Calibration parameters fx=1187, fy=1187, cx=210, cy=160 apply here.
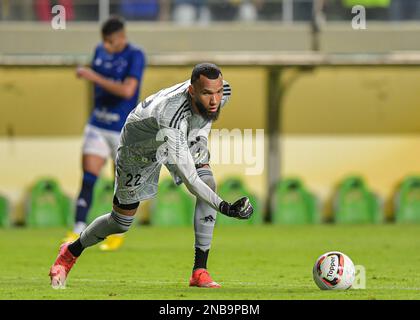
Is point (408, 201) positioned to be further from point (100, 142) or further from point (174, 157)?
→ point (174, 157)

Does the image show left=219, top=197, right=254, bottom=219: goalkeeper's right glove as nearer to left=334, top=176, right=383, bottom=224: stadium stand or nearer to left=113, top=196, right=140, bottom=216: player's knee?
left=113, top=196, right=140, bottom=216: player's knee

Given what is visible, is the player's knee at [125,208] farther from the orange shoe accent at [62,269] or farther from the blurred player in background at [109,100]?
the blurred player in background at [109,100]

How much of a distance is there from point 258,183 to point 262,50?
233 cm

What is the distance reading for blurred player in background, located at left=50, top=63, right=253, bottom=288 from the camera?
29.5 feet

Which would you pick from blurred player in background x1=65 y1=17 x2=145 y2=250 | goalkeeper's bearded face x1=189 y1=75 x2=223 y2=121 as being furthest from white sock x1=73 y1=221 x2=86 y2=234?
goalkeeper's bearded face x1=189 y1=75 x2=223 y2=121

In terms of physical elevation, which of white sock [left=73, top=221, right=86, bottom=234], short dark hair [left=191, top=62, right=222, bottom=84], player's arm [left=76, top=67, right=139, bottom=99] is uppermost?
short dark hair [left=191, top=62, right=222, bottom=84]

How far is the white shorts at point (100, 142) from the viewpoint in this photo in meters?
14.3

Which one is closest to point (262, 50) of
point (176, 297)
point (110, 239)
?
point (110, 239)

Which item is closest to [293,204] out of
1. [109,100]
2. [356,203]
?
[356,203]

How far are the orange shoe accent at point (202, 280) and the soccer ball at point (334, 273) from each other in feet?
2.85

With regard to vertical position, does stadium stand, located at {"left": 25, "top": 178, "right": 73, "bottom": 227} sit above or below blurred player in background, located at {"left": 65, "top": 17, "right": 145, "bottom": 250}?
below

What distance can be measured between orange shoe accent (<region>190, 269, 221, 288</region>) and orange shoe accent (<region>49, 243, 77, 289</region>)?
1.05 meters

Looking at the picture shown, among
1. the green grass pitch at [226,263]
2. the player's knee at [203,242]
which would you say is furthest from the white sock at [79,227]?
the player's knee at [203,242]
